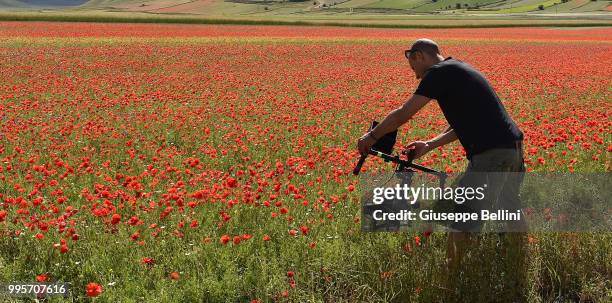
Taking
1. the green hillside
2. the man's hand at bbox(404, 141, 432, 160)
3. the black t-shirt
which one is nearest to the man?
the black t-shirt

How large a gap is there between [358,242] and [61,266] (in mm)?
2612

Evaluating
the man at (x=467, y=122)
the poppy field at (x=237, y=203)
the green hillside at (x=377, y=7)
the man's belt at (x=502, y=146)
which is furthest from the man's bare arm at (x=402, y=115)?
the green hillside at (x=377, y=7)

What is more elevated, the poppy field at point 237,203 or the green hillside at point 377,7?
the green hillside at point 377,7

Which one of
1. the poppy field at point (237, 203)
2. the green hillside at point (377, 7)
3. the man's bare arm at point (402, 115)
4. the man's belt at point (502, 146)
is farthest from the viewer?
the green hillside at point (377, 7)

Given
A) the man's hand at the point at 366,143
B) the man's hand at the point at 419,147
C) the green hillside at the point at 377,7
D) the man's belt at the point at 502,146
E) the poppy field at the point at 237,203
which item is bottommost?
the poppy field at the point at 237,203

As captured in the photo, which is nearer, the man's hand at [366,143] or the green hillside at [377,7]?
the man's hand at [366,143]

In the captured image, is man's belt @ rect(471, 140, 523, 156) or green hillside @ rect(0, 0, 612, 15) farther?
green hillside @ rect(0, 0, 612, 15)

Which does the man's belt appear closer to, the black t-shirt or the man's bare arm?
the black t-shirt

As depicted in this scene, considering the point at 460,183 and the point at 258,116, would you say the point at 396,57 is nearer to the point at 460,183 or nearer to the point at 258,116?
the point at 258,116

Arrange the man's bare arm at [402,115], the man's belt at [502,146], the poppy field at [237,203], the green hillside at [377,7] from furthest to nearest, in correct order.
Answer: the green hillside at [377,7] → the poppy field at [237,203] → the man's belt at [502,146] → the man's bare arm at [402,115]

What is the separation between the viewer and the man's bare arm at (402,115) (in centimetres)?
396

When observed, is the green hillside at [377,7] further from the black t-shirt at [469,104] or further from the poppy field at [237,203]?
the black t-shirt at [469,104]

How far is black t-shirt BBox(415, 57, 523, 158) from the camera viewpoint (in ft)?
13.0

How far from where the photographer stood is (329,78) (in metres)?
20.5
